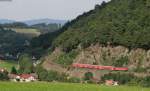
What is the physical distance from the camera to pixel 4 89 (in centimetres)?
5272

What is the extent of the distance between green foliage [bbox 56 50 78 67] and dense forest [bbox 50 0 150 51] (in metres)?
1.61

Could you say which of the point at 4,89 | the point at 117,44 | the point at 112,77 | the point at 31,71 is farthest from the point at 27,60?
the point at 4,89

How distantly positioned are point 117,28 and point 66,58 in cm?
1191

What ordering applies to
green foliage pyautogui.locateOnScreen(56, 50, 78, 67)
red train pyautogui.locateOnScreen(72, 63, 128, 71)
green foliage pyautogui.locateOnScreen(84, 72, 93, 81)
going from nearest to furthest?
green foliage pyautogui.locateOnScreen(84, 72, 93, 81) → red train pyautogui.locateOnScreen(72, 63, 128, 71) → green foliage pyautogui.locateOnScreen(56, 50, 78, 67)

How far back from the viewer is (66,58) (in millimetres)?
125875

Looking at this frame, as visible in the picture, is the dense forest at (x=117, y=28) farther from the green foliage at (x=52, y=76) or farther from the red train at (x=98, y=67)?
the green foliage at (x=52, y=76)

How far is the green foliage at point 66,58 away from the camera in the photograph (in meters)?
123

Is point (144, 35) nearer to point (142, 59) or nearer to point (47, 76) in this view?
point (142, 59)

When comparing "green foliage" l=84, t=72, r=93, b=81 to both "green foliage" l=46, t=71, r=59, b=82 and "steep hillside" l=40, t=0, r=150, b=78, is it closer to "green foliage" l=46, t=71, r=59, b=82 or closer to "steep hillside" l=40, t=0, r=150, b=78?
"steep hillside" l=40, t=0, r=150, b=78

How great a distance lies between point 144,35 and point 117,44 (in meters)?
6.25

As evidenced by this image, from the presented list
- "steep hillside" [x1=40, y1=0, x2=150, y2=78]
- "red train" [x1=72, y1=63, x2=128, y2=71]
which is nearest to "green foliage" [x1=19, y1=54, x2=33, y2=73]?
"steep hillside" [x1=40, y1=0, x2=150, y2=78]

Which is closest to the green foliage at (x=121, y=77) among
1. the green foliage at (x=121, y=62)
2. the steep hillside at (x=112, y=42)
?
the steep hillside at (x=112, y=42)

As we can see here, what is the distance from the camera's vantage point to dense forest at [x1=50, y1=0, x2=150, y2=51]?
384ft

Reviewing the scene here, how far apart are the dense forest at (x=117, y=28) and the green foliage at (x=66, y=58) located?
5.28 ft
